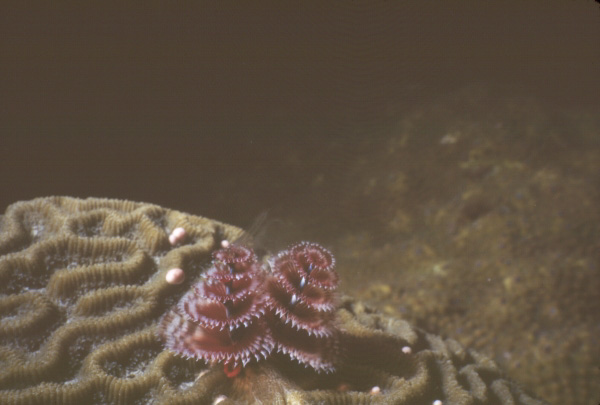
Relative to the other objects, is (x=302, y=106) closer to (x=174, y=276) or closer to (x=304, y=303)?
(x=174, y=276)

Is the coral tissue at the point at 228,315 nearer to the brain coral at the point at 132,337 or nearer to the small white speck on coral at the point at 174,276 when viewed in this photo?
the brain coral at the point at 132,337

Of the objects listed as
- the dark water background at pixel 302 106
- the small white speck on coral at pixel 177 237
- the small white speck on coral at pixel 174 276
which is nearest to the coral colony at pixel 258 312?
the small white speck on coral at pixel 174 276

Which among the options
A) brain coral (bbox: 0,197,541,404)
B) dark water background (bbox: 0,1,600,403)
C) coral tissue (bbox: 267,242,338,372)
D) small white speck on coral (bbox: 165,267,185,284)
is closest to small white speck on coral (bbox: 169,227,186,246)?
brain coral (bbox: 0,197,541,404)

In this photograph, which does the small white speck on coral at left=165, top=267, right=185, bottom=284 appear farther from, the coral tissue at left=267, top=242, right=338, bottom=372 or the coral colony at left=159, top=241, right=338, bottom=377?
the coral tissue at left=267, top=242, right=338, bottom=372

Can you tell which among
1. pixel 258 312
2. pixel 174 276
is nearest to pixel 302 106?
pixel 174 276

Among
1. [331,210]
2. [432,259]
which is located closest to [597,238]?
[432,259]

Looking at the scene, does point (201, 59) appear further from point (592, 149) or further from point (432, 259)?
point (592, 149)
